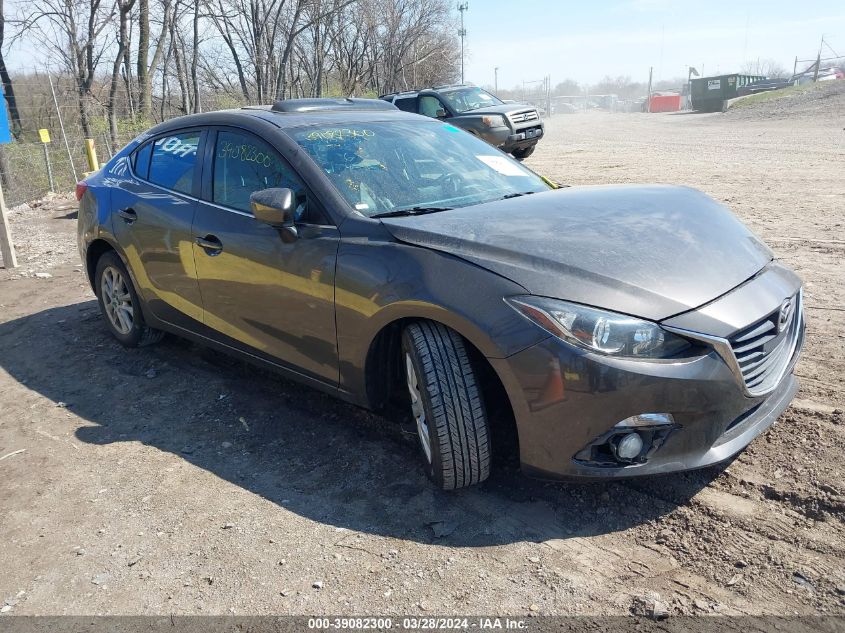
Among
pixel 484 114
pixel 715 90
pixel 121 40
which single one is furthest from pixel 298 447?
pixel 715 90

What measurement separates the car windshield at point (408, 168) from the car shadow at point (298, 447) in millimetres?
1210

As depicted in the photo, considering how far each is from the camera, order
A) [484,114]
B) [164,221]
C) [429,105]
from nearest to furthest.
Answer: [164,221] < [484,114] < [429,105]

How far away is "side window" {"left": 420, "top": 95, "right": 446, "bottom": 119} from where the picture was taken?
56.4 feet

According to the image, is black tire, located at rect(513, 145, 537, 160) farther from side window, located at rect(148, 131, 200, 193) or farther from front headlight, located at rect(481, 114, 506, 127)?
side window, located at rect(148, 131, 200, 193)

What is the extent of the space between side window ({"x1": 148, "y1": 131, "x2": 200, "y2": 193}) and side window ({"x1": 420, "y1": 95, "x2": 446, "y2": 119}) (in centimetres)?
Result: 1310

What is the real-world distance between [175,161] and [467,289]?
2.61 meters

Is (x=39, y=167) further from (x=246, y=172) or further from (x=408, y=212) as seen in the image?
(x=408, y=212)

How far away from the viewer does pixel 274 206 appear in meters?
3.39

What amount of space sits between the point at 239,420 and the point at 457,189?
182 centimetres

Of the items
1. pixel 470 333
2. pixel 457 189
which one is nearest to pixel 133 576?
pixel 470 333

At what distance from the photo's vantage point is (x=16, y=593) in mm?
2744

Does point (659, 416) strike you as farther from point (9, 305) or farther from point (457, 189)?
point (9, 305)

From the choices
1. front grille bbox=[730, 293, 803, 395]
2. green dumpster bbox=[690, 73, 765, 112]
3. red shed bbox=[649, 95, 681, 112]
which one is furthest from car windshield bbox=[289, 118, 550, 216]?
red shed bbox=[649, 95, 681, 112]

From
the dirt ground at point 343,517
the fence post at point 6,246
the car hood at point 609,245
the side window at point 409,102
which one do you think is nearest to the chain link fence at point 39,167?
the fence post at point 6,246
